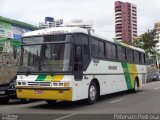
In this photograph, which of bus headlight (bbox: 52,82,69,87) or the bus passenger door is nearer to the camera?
bus headlight (bbox: 52,82,69,87)

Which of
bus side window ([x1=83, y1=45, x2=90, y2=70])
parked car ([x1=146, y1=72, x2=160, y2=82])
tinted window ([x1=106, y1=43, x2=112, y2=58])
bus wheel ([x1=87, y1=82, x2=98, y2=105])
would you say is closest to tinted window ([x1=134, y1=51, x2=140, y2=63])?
tinted window ([x1=106, y1=43, x2=112, y2=58])

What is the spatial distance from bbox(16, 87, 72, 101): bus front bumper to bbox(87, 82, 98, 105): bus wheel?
6.06ft

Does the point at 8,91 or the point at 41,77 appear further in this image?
the point at 8,91

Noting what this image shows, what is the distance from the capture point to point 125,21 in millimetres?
74625

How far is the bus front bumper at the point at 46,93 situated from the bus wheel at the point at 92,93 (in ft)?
6.06

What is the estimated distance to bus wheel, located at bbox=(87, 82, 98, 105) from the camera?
1458cm

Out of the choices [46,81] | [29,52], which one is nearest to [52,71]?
[46,81]

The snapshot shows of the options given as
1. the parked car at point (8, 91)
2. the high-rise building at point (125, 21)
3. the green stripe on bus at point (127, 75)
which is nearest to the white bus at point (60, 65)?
the parked car at point (8, 91)

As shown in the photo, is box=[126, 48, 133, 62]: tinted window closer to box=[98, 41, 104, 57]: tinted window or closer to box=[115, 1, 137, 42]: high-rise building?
box=[98, 41, 104, 57]: tinted window

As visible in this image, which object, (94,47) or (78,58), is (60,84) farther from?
(94,47)

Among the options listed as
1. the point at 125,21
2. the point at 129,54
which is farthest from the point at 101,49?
the point at 125,21

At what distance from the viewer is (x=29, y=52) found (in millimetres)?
13992

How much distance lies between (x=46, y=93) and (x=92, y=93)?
248 cm

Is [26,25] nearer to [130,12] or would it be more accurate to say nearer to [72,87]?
[72,87]
